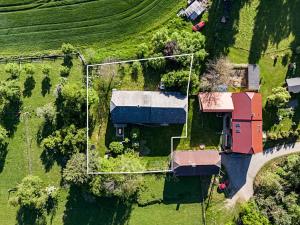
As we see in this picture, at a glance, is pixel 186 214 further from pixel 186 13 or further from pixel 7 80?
pixel 7 80

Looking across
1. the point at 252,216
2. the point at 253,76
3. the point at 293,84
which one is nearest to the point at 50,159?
the point at 252,216

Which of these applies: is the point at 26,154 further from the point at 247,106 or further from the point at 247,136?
the point at 247,106

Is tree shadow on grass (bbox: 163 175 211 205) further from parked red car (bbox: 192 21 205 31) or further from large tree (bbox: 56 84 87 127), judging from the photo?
parked red car (bbox: 192 21 205 31)

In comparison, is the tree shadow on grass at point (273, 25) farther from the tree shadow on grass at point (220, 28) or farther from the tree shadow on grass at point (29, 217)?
the tree shadow on grass at point (29, 217)

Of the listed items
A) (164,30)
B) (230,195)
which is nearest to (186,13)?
(164,30)

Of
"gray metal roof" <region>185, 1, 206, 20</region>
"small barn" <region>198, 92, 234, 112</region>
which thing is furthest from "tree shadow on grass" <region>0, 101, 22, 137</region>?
"gray metal roof" <region>185, 1, 206, 20</region>
